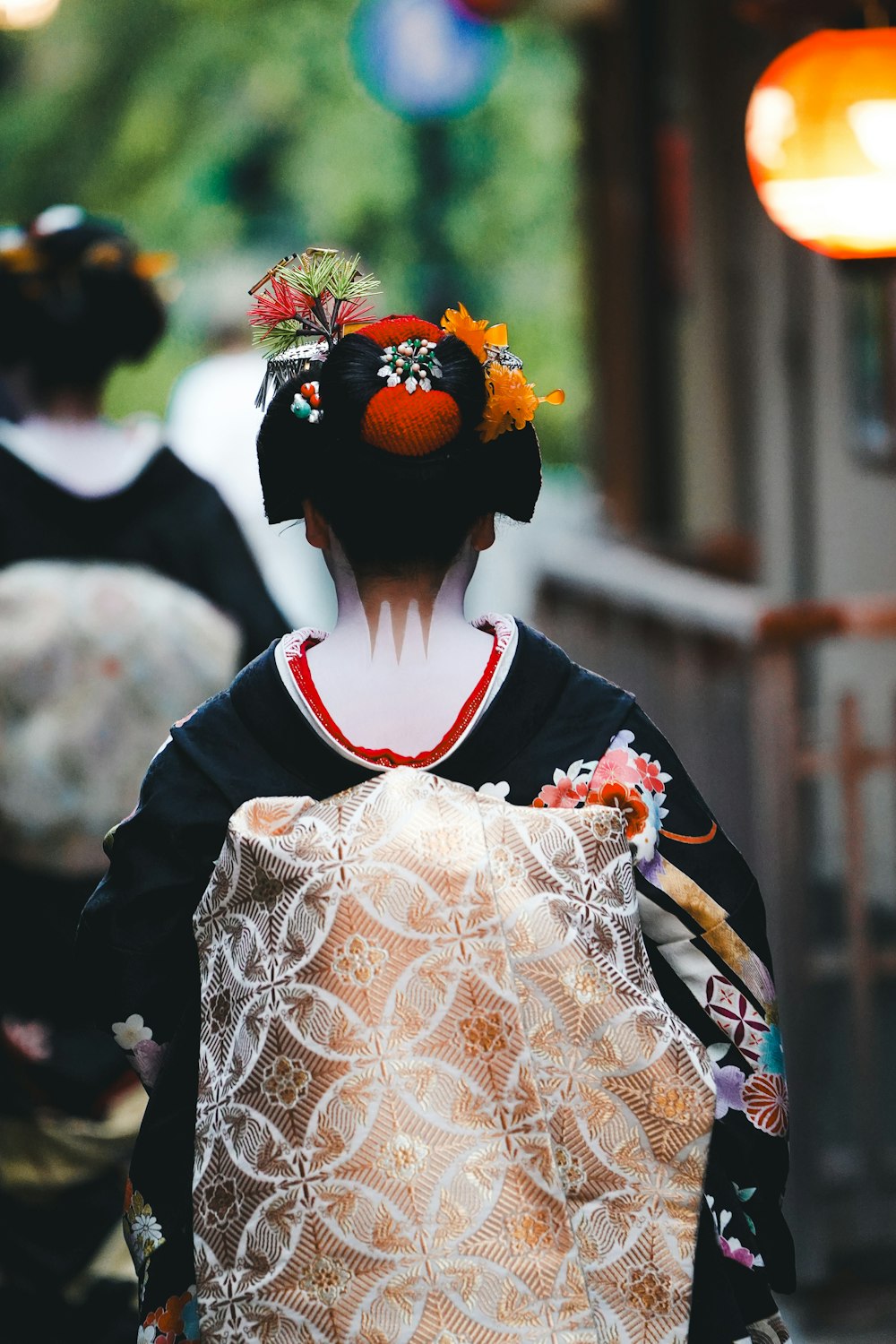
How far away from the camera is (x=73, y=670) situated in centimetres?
396

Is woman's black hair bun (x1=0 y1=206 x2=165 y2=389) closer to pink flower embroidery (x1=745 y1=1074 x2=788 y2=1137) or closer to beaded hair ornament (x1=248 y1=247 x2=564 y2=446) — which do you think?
beaded hair ornament (x1=248 y1=247 x2=564 y2=446)

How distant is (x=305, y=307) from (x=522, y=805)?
0.70 metres

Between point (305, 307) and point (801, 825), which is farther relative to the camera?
point (801, 825)

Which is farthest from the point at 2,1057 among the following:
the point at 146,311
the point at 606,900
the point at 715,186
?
the point at 715,186

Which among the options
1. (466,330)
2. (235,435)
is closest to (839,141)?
(466,330)

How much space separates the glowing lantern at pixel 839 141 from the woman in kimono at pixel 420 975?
1.93 meters

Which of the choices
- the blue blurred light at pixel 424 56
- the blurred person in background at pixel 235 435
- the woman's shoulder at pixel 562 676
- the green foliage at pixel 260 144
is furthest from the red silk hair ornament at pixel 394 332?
the green foliage at pixel 260 144

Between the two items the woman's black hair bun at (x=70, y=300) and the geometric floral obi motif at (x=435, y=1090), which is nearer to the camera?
the geometric floral obi motif at (x=435, y=1090)

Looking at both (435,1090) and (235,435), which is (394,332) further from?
(235,435)

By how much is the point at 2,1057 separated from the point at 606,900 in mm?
2306

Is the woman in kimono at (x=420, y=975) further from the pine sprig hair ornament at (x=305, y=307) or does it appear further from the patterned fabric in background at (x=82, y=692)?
the patterned fabric in background at (x=82, y=692)

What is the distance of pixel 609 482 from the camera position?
35.3 feet

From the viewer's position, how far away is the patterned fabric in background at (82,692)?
3.94 meters

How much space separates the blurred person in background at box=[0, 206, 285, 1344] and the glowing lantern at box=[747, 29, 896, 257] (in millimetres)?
1491
